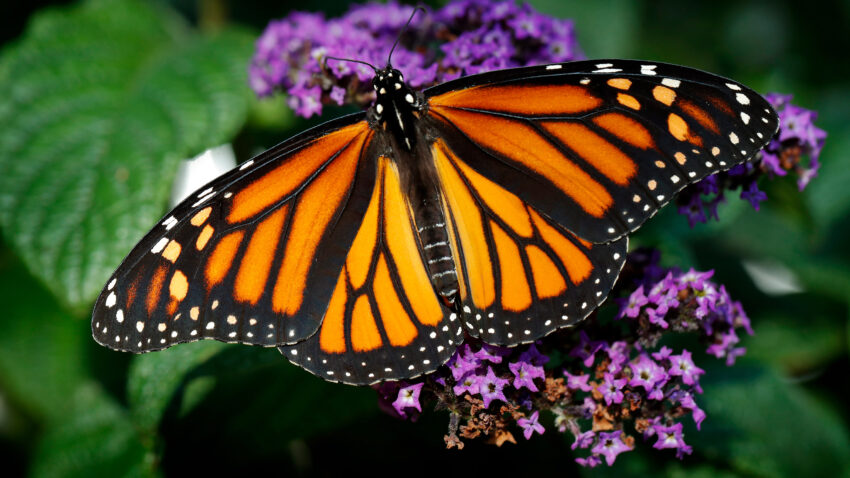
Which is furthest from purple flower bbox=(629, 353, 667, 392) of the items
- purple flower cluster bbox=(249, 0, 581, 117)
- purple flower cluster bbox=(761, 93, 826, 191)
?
purple flower cluster bbox=(249, 0, 581, 117)

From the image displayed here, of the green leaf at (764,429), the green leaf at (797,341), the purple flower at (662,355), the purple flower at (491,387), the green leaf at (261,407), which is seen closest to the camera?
the purple flower at (491,387)

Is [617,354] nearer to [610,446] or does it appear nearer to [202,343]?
[610,446]

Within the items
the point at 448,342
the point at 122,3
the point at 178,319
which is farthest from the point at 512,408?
the point at 122,3

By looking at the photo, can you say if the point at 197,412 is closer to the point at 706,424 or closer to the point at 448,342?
the point at 448,342

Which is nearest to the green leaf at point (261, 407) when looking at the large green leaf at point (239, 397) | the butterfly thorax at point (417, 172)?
the large green leaf at point (239, 397)

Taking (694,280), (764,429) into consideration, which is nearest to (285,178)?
(694,280)

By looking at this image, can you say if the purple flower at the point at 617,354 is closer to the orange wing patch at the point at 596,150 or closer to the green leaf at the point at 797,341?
the orange wing patch at the point at 596,150
